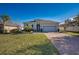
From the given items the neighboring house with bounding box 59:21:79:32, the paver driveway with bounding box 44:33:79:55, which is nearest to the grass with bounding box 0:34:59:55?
the paver driveway with bounding box 44:33:79:55

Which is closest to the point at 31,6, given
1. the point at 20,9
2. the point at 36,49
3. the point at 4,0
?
the point at 20,9

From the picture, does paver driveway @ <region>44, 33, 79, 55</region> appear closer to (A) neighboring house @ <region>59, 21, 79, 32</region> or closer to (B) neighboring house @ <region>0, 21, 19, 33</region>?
(A) neighboring house @ <region>59, 21, 79, 32</region>

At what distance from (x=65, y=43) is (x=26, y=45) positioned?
0.86 metres

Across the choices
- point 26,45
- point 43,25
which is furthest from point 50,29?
point 26,45

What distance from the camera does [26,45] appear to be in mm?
5398

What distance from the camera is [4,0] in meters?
5.35

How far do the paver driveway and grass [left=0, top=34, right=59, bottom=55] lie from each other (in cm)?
12

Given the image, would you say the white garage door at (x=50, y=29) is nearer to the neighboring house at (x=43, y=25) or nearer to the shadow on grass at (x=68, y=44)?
the neighboring house at (x=43, y=25)

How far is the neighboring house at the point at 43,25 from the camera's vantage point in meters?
5.50

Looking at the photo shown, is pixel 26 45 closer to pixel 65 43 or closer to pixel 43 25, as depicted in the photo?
pixel 43 25

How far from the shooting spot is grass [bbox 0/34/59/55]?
5.34m

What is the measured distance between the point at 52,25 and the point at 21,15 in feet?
2.42
